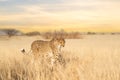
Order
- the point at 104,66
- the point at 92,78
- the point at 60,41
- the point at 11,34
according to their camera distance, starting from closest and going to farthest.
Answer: the point at 92,78, the point at 104,66, the point at 60,41, the point at 11,34

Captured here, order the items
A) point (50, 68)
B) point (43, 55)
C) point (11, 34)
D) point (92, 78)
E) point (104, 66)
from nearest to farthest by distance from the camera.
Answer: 1. point (92, 78)
2. point (104, 66)
3. point (50, 68)
4. point (43, 55)
5. point (11, 34)

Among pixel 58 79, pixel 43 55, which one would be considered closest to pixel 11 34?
pixel 43 55

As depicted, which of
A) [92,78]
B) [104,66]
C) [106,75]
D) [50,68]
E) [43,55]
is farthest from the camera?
[43,55]

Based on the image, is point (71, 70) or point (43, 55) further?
point (43, 55)

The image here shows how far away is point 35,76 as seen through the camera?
437 centimetres

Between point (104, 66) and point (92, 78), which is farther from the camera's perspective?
point (104, 66)

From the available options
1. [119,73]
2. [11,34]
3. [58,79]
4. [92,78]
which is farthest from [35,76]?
[11,34]

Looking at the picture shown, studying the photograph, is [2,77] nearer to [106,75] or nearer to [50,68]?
[50,68]

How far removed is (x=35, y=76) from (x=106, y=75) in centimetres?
98

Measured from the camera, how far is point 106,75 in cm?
424

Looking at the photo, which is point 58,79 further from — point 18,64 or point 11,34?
point 11,34

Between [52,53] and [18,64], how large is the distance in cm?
79

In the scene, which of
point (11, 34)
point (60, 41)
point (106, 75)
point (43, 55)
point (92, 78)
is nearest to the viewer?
point (92, 78)

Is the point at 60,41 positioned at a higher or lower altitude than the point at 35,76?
higher
